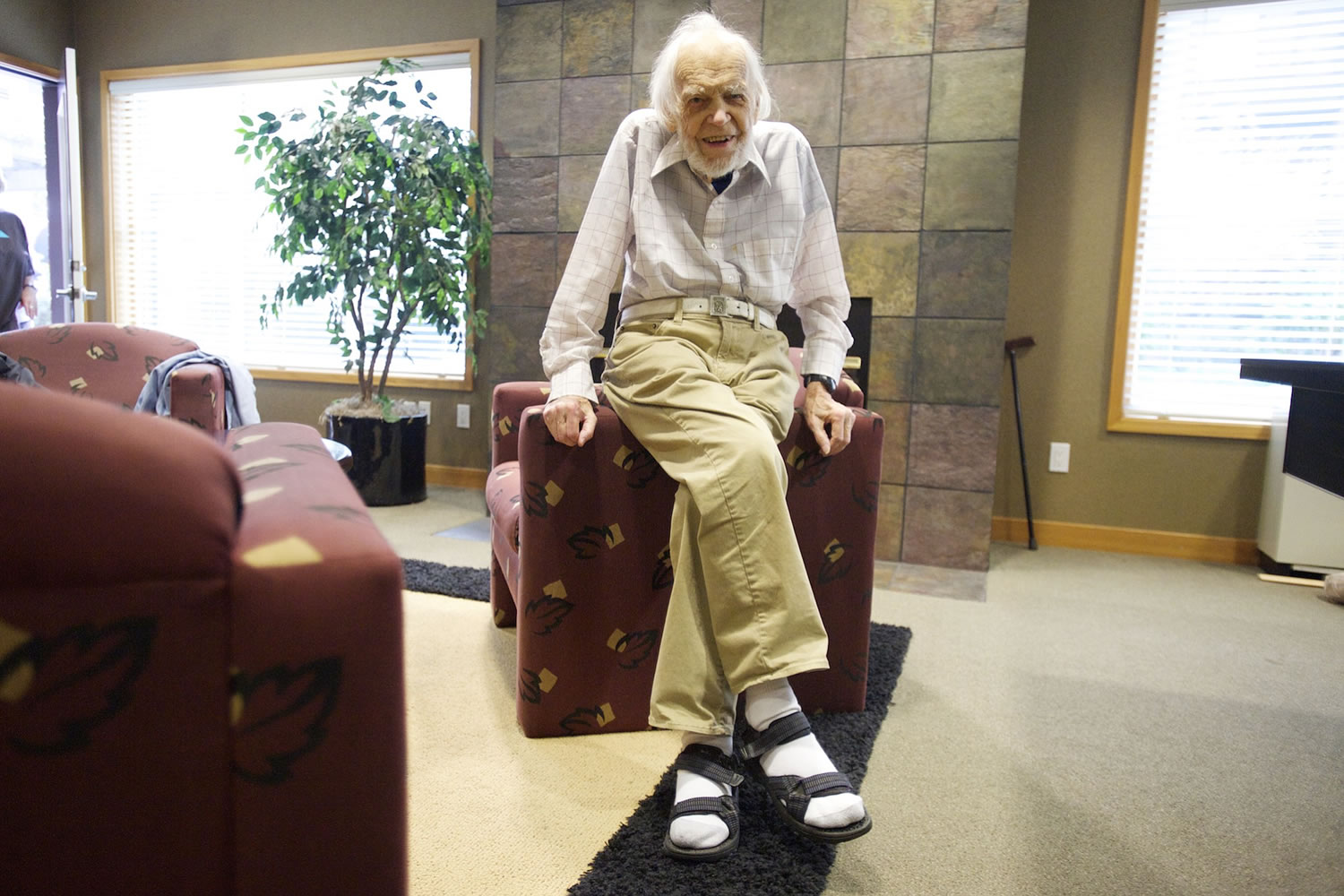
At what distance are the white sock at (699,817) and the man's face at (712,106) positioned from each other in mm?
956

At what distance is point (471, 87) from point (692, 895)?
12.1 ft

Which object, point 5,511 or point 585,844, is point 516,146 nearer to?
point 585,844

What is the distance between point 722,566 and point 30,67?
5.04 metres

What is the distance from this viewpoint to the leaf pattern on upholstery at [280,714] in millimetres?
580

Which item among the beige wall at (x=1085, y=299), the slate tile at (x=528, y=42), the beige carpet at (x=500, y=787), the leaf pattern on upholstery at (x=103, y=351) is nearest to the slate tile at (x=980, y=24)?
the beige wall at (x=1085, y=299)

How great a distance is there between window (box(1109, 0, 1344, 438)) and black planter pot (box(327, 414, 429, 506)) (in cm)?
279

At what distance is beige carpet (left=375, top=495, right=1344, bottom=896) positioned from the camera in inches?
48.9

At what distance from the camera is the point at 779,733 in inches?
52.2

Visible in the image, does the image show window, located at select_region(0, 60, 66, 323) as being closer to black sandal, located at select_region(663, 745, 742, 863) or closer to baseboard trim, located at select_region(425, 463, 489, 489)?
baseboard trim, located at select_region(425, 463, 489, 489)

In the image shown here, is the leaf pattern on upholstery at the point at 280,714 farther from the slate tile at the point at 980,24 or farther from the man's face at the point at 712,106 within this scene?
the slate tile at the point at 980,24

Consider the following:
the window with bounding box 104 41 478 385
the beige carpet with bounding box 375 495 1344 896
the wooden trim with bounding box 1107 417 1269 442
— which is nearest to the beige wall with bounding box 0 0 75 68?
the window with bounding box 104 41 478 385

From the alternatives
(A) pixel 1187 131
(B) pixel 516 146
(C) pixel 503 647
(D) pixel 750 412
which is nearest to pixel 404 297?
(B) pixel 516 146

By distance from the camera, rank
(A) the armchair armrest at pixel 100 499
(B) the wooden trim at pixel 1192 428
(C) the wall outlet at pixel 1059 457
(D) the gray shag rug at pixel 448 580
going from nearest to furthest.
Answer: (A) the armchair armrest at pixel 100 499, (D) the gray shag rug at pixel 448 580, (B) the wooden trim at pixel 1192 428, (C) the wall outlet at pixel 1059 457

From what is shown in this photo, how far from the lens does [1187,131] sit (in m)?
3.17
